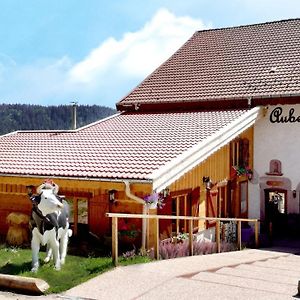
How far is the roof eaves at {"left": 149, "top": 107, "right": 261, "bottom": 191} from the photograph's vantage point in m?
12.0

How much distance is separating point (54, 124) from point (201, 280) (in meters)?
87.8

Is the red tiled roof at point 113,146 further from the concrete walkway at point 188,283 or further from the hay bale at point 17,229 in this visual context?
the concrete walkway at point 188,283

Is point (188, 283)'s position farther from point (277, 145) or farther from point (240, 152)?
point (277, 145)

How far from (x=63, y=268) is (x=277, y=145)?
468 inches

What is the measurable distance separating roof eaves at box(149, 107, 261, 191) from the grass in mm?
1978

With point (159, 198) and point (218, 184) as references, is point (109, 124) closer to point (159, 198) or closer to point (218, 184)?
point (218, 184)

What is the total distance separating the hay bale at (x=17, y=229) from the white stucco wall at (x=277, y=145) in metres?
9.80

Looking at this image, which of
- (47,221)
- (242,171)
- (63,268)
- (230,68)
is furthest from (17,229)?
(230,68)

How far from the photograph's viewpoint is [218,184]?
17.4m

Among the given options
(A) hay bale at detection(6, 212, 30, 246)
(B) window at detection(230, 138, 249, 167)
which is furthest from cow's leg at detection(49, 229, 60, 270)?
(B) window at detection(230, 138, 249, 167)

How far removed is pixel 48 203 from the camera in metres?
9.48

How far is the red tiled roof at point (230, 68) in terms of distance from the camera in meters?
20.0

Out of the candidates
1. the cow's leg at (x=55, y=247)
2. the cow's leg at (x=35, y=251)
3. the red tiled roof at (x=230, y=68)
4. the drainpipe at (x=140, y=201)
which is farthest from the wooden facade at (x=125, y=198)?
the red tiled roof at (x=230, y=68)

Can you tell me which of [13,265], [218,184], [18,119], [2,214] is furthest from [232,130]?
[18,119]
